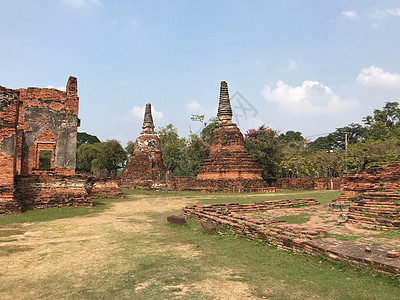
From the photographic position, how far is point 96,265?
165 inches

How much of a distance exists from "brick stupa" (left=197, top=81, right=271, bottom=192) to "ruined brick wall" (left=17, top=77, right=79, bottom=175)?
34.0ft

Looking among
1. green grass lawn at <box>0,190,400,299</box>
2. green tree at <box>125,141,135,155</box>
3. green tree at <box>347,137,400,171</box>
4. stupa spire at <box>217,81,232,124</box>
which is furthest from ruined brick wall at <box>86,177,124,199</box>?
green tree at <box>125,141,135,155</box>

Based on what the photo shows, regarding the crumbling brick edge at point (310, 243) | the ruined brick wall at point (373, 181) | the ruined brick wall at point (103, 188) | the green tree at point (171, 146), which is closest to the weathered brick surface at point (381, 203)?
the ruined brick wall at point (373, 181)

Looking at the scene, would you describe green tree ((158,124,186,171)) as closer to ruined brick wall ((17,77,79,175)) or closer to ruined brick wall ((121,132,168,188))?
ruined brick wall ((121,132,168,188))

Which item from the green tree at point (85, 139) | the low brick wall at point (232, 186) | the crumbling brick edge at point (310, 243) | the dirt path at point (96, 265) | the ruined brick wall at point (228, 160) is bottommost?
the dirt path at point (96, 265)

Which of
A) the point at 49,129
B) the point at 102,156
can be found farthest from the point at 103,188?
the point at 102,156

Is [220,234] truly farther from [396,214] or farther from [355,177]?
[355,177]

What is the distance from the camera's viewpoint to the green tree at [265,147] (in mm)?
26844

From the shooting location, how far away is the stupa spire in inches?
955

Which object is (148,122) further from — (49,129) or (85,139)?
(85,139)

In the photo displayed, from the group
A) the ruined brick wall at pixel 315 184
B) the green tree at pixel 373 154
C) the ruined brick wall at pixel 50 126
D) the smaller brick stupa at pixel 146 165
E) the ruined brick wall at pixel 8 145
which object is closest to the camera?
the ruined brick wall at pixel 8 145

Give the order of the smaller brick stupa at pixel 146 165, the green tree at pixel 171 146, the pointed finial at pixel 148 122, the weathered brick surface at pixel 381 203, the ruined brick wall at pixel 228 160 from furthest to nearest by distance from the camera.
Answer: the green tree at pixel 171 146 < the pointed finial at pixel 148 122 < the smaller brick stupa at pixel 146 165 < the ruined brick wall at pixel 228 160 < the weathered brick surface at pixel 381 203

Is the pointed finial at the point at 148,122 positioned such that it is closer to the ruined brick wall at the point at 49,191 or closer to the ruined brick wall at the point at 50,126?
the ruined brick wall at the point at 50,126

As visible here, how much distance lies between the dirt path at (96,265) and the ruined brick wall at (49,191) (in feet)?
13.0
